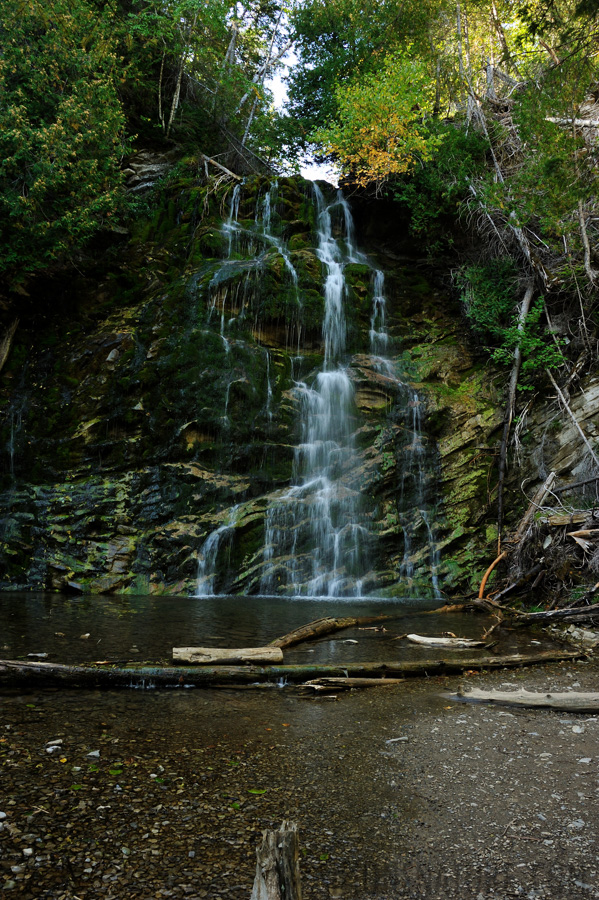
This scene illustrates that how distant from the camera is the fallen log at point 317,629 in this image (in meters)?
6.82

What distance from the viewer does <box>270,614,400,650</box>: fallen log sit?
22.4 ft

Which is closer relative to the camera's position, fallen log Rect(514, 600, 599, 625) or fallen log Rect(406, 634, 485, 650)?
fallen log Rect(406, 634, 485, 650)

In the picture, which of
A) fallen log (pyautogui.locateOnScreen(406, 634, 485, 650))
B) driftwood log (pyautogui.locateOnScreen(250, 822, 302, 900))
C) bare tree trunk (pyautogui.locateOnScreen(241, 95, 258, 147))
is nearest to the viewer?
driftwood log (pyautogui.locateOnScreen(250, 822, 302, 900))

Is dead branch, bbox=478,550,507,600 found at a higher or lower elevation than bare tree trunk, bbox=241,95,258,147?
lower

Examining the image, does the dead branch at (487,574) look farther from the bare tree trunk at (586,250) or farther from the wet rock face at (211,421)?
the bare tree trunk at (586,250)

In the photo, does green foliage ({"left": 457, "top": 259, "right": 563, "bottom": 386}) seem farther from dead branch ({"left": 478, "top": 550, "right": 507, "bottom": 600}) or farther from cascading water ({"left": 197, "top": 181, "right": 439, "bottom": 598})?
dead branch ({"left": 478, "top": 550, "right": 507, "bottom": 600})

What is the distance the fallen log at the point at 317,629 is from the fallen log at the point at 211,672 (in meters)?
1.29

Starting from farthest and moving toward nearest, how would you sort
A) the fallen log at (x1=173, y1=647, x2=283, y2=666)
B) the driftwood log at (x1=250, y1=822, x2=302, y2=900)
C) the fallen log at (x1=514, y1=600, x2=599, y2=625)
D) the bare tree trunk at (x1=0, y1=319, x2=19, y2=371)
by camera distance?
the bare tree trunk at (x1=0, y1=319, x2=19, y2=371) < the fallen log at (x1=514, y1=600, x2=599, y2=625) < the fallen log at (x1=173, y1=647, x2=283, y2=666) < the driftwood log at (x1=250, y1=822, x2=302, y2=900)

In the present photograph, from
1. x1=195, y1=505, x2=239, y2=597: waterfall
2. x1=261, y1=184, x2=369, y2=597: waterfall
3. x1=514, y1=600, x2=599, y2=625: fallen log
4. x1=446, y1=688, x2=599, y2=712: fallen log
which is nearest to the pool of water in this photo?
x1=514, y1=600, x2=599, y2=625: fallen log

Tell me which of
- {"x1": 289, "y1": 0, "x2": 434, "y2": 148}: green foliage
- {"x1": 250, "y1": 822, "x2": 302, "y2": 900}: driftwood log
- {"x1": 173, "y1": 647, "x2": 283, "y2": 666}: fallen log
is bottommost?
{"x1": 173, "y1": 647, "x2": 283, "y2": 666}: fallen log

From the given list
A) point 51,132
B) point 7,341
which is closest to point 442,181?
point 51,132

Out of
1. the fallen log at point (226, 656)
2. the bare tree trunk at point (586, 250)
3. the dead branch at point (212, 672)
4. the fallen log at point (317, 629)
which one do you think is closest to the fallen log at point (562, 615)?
the fallen log at point (317, 629)

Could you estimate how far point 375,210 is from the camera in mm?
19109

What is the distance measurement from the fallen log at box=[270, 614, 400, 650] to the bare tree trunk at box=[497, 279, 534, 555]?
515 cm
